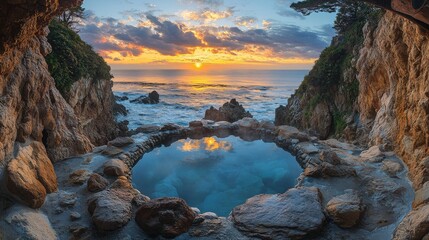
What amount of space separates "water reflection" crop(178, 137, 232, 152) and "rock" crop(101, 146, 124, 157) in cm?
301

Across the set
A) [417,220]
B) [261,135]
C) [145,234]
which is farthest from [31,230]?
[261,135]

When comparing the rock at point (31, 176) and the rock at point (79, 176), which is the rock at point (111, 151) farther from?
the rock at point (31, 176)

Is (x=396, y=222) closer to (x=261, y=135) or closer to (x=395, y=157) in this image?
(x=395, y=157)

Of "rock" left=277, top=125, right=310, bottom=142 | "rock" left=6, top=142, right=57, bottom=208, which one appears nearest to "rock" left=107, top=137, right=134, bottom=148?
"rock" left=6, top=142, right=57, bottom=208

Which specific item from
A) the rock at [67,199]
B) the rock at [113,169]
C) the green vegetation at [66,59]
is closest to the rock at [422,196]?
the rock at [113,169]

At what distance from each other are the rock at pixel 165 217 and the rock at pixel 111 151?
414 cm

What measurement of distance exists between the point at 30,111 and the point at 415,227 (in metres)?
9.15

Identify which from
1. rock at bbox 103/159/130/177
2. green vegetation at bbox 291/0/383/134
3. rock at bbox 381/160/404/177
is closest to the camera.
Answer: rock at bbox 381/160/404/177

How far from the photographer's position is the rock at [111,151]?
33.4ft

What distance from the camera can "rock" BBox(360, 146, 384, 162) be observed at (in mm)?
9270

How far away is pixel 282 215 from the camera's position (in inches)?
259

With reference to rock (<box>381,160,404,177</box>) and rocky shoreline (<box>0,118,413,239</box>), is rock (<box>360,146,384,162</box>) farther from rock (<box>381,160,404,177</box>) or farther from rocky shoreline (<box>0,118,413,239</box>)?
rock (<box>381,160,404,177</box>)

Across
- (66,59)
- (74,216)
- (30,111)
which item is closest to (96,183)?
(74,216)

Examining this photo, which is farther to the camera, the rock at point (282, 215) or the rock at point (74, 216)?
the rock at point (74, 216)
